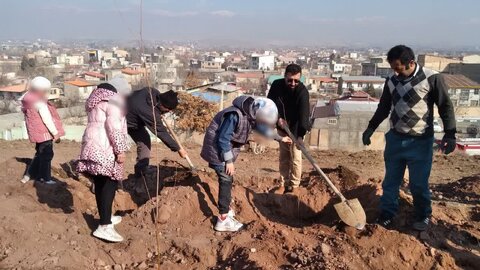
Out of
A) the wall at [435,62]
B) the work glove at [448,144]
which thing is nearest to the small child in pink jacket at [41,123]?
the work glove at [448,144]

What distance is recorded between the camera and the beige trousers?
16.6 feet

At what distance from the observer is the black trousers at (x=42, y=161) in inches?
194

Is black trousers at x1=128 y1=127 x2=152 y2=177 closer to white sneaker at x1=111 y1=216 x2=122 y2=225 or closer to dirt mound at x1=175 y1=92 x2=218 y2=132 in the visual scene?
white sneaker at x1=111 y1=216 x2=122 y2=225

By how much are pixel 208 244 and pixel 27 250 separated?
1.50 metres

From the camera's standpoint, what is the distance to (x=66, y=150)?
873 cm

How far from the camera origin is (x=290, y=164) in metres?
5.22

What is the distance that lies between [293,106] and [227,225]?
164 centimetres

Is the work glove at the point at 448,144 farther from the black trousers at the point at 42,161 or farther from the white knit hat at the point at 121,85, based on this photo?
the black trousers at the point at 42,161

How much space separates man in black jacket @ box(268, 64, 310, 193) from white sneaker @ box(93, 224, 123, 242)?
2.05m

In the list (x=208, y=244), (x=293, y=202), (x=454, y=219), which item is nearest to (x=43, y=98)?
(x=208, y=244)

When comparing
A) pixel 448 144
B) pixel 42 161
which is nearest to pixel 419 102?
pixel 448 144

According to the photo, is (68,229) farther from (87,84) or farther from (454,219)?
(87,84)

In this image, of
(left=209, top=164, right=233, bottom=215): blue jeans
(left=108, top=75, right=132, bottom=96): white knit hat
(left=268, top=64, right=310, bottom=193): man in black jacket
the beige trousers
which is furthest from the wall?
(left=108, top=75, right=132, bottom=96): white knit hat

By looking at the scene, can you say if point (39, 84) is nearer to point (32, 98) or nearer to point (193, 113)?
point (32, 98)
